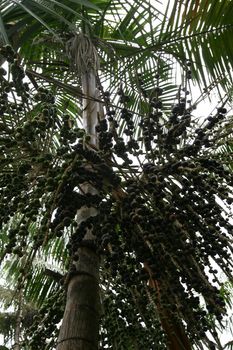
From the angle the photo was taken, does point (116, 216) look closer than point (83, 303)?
No

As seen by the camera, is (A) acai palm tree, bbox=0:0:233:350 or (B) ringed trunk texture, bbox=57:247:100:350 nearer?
(B) ringed trunk texture, bbox=57:247:100:350

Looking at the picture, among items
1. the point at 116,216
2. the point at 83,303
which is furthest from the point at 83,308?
the point at 116,216

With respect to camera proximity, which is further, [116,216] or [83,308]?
[116,216]

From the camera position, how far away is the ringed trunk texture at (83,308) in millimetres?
1514

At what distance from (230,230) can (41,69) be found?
2187 mm

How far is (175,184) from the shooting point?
2049mm

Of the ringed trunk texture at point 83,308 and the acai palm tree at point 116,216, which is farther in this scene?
the acai palm tree at point 116,216

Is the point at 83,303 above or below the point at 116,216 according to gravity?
below

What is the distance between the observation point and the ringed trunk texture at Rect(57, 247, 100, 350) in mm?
1514

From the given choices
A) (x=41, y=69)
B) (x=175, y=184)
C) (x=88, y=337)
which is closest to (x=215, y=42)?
(x=41, y=69)

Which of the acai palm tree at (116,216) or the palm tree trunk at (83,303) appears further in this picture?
the acai palm tree at (116,216)

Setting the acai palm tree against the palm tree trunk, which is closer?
the palm tree trunk

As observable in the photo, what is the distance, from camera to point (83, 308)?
5.30 ft

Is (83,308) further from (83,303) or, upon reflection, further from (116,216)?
(116,216)
